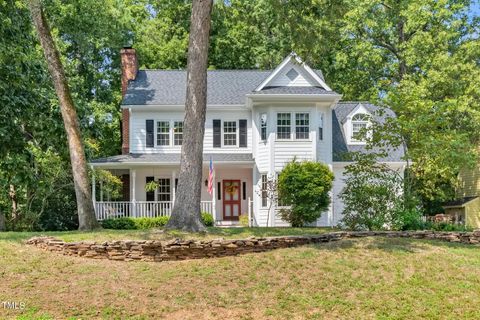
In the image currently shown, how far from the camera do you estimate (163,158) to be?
935 inches

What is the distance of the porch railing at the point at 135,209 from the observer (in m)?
22.8

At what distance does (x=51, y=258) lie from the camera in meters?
10.7

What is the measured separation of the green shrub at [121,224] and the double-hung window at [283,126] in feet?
23.5

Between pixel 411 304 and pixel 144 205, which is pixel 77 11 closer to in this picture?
pixel 144 205

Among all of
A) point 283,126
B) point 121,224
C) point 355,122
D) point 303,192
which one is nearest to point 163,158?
point 121,224

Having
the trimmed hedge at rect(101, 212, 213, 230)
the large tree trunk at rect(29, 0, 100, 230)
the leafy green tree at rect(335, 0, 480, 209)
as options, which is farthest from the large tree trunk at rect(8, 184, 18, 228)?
the leafy green tree at rect(335, 0, 480, 209)

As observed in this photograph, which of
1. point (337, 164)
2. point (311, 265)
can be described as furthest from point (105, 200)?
point (311, 265)

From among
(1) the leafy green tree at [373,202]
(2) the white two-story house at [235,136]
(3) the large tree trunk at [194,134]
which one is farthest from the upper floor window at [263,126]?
(3) the large tree trunk at [194,134]

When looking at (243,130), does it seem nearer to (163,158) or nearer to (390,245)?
(163,158)

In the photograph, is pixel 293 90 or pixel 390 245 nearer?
pixel 390 245

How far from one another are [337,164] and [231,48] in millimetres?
13236

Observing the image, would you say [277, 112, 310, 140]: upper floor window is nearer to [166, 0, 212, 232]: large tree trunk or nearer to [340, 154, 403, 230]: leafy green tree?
[340, 154, 403, 230]: leafy green tree

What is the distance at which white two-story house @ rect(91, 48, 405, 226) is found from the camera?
22750mm

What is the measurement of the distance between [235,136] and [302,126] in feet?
11.6
